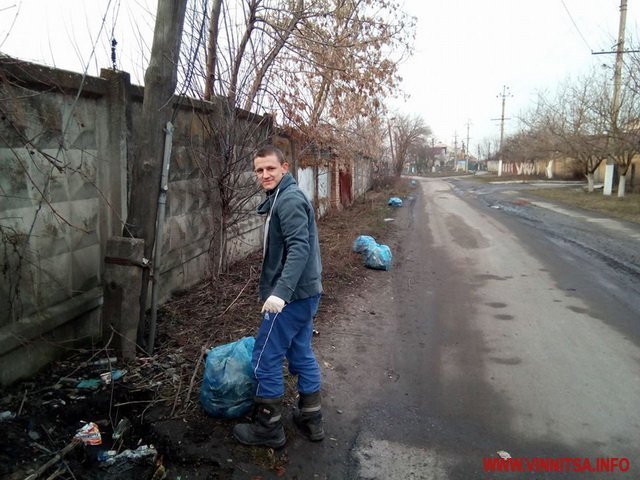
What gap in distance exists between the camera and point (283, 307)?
2.74 m

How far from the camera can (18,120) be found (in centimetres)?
280

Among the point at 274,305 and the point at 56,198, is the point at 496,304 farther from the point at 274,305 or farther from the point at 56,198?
the point at 56,198

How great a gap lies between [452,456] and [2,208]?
3223mm

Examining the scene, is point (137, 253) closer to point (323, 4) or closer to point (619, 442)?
point (619, 442)

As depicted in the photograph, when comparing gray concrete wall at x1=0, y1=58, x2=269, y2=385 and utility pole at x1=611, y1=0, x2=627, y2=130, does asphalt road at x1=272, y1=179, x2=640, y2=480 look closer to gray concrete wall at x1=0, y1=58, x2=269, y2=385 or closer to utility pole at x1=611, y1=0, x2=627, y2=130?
gray concrete wall at x1=0, y1=58, x2=269, y2=385

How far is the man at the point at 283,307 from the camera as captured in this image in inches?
108

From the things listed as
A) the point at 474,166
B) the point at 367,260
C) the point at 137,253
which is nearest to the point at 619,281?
the point at 367,260

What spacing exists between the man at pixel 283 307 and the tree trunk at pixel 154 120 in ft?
3.77

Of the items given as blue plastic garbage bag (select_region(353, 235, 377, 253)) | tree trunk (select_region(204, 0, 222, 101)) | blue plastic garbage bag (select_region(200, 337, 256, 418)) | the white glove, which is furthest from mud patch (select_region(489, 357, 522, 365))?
tree trunk (select_region(204, 0, 222, 101))

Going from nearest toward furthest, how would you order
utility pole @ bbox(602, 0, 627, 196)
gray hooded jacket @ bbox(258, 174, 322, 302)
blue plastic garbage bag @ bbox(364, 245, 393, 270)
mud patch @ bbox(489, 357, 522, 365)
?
gray hooded jacket @ bbox(258, 174, 322, 302)
mud patch @ bbox(489, 357, 522, 365)
blue plastic garbage bag @ bbox(364, 245, 393, 270)
utility pole @ bbox(602, 0, 627, 196)

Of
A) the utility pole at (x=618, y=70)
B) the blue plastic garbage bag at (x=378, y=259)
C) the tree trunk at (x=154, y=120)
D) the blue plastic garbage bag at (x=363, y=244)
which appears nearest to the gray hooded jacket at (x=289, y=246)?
the tree trunk at (x=154, y=120)

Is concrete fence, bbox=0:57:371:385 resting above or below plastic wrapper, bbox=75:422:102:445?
above

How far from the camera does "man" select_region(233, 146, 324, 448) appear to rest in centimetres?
274

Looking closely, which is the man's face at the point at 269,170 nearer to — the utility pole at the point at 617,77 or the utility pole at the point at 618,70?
the utility pole at the point at 617,77
